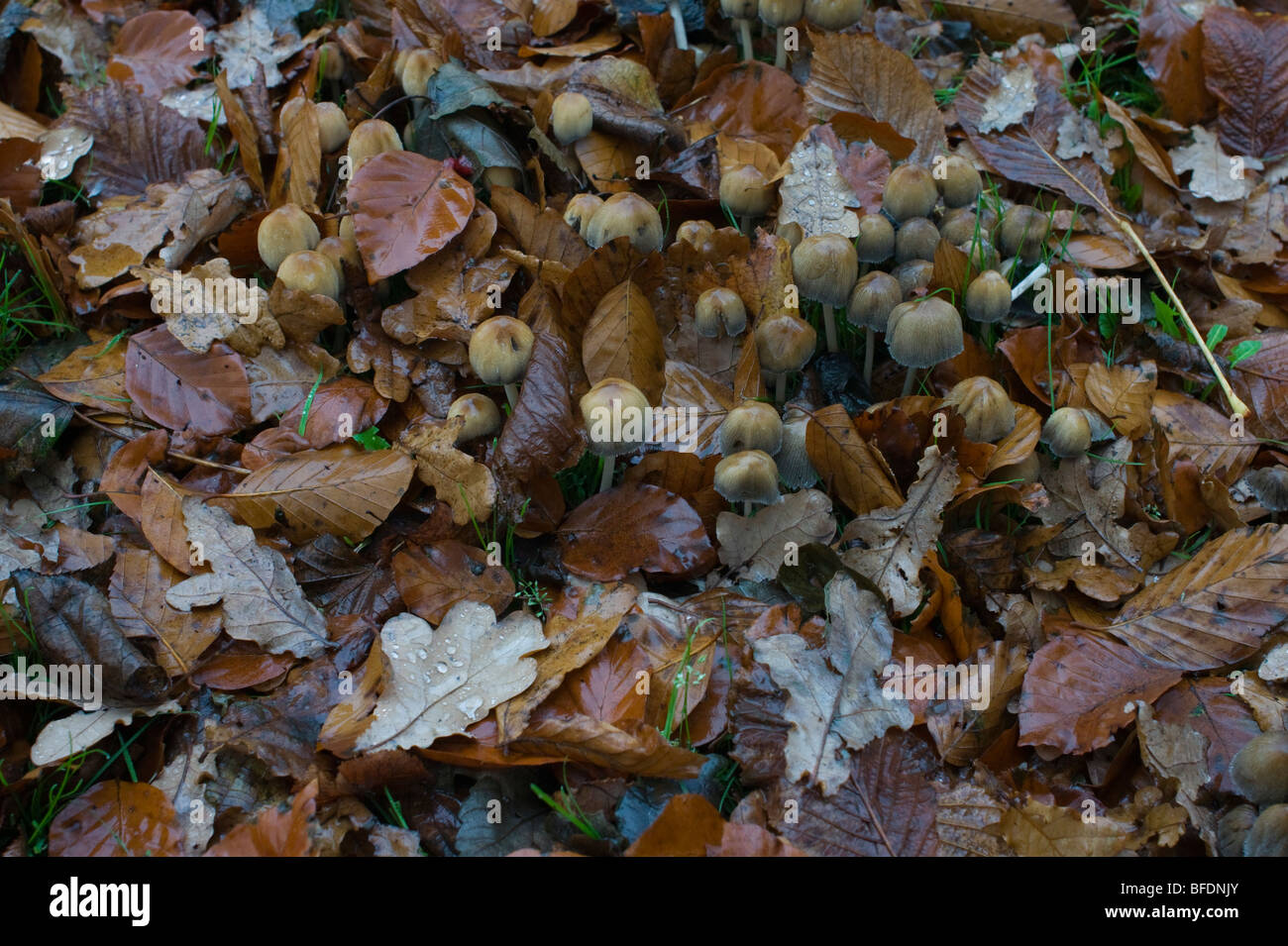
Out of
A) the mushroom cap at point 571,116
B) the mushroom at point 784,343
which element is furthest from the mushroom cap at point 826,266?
the mushroom cap at point 571,116

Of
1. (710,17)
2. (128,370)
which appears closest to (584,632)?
(128,370)

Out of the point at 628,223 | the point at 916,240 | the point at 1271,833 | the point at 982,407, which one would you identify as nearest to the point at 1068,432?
the point at 982,407

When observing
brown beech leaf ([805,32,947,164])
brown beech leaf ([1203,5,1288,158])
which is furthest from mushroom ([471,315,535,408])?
brown beech leaf ([1203,5,1288,158])

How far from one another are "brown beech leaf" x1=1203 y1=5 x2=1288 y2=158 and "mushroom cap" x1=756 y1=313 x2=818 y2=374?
6.26 feet

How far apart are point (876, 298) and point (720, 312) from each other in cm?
37

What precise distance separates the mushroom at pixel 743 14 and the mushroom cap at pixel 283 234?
4.63 feet

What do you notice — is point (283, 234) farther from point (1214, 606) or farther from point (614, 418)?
point (1214, 606)

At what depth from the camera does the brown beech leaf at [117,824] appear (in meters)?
1.94

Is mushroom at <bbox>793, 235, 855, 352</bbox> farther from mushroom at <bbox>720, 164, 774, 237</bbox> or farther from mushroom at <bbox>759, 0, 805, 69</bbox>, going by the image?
mushroom at <bbox>759, 0, 805, 69</bbox>

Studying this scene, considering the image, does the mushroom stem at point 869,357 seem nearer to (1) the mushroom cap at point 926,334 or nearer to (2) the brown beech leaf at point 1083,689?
(1) the mushroom cap at point 926,334

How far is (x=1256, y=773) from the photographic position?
185 cm

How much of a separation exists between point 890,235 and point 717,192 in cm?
55

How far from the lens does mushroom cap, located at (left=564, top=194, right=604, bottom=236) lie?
108 inches
